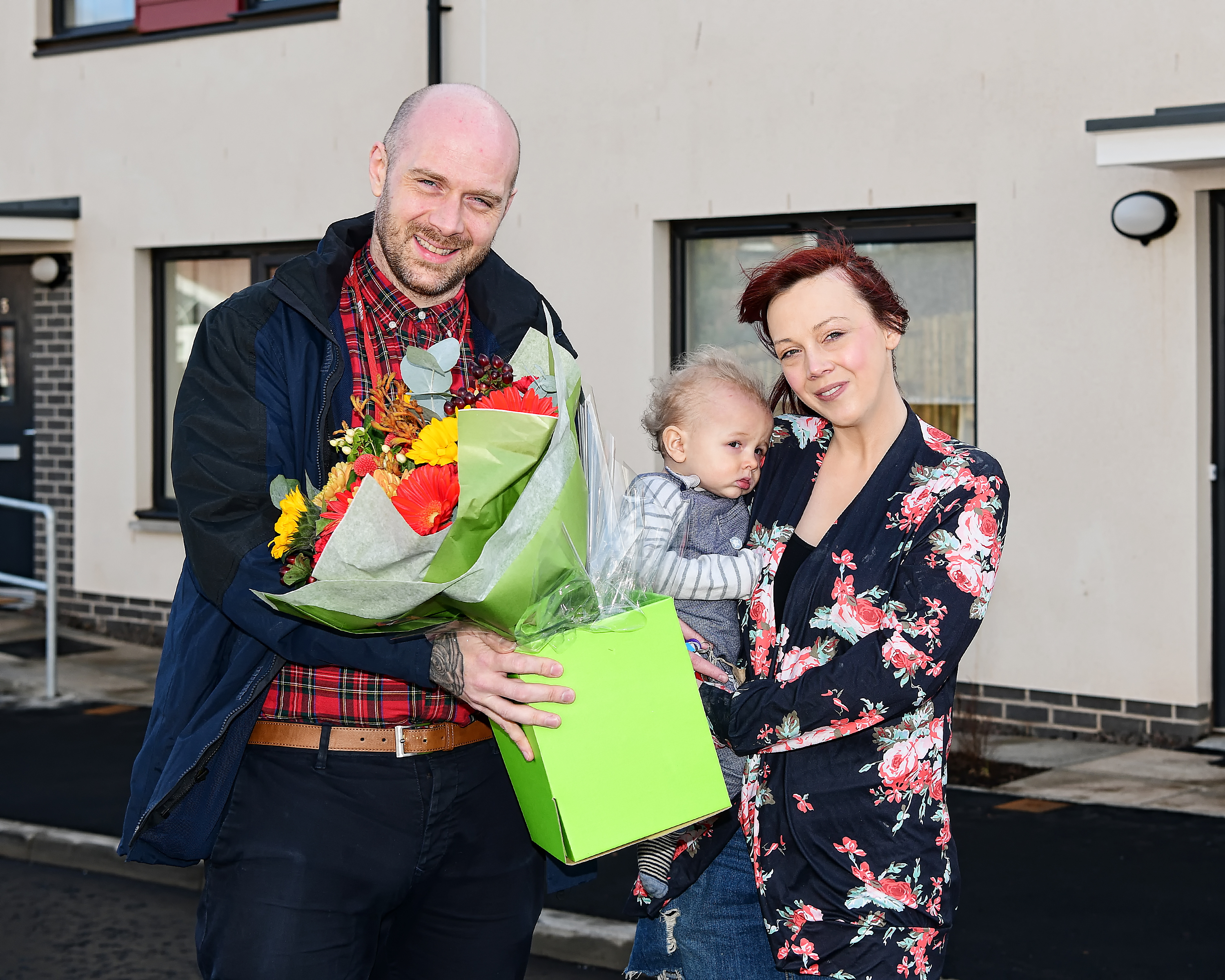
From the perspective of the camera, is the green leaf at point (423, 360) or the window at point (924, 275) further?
the window at point (924, 275)

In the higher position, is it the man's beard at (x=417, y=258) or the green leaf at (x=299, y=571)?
the man's beard at (x=417, y=258)

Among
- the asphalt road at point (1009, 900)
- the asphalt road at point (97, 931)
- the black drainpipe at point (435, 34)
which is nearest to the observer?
the asphalt road at point (1009, 900)

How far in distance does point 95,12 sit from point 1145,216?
8320mm

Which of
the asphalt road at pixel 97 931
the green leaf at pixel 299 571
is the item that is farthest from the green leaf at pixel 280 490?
the asphalt road at pixel 97 931

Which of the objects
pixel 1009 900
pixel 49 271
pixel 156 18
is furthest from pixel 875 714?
pixel 49 271

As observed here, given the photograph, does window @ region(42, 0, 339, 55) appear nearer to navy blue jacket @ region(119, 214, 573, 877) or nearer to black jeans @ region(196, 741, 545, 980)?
navy blue jacket @ region(119, 214, 573, 877)

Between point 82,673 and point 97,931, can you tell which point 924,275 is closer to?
point 97,931

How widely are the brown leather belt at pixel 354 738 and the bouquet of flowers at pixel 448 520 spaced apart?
0.32 m

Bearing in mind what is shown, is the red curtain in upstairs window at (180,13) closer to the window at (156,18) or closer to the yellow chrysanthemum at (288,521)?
the window at (156,18)

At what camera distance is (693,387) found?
126 inches

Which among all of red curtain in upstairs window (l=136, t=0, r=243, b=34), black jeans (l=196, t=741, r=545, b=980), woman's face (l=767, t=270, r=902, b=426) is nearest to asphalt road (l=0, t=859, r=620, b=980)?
black jeans (l=196, t=741, r=545, b=980)

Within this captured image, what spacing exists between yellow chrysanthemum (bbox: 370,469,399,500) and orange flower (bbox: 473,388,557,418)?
0.55 ft

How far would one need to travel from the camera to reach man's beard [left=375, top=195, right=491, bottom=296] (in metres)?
2.87

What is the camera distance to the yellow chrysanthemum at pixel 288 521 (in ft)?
8.20
